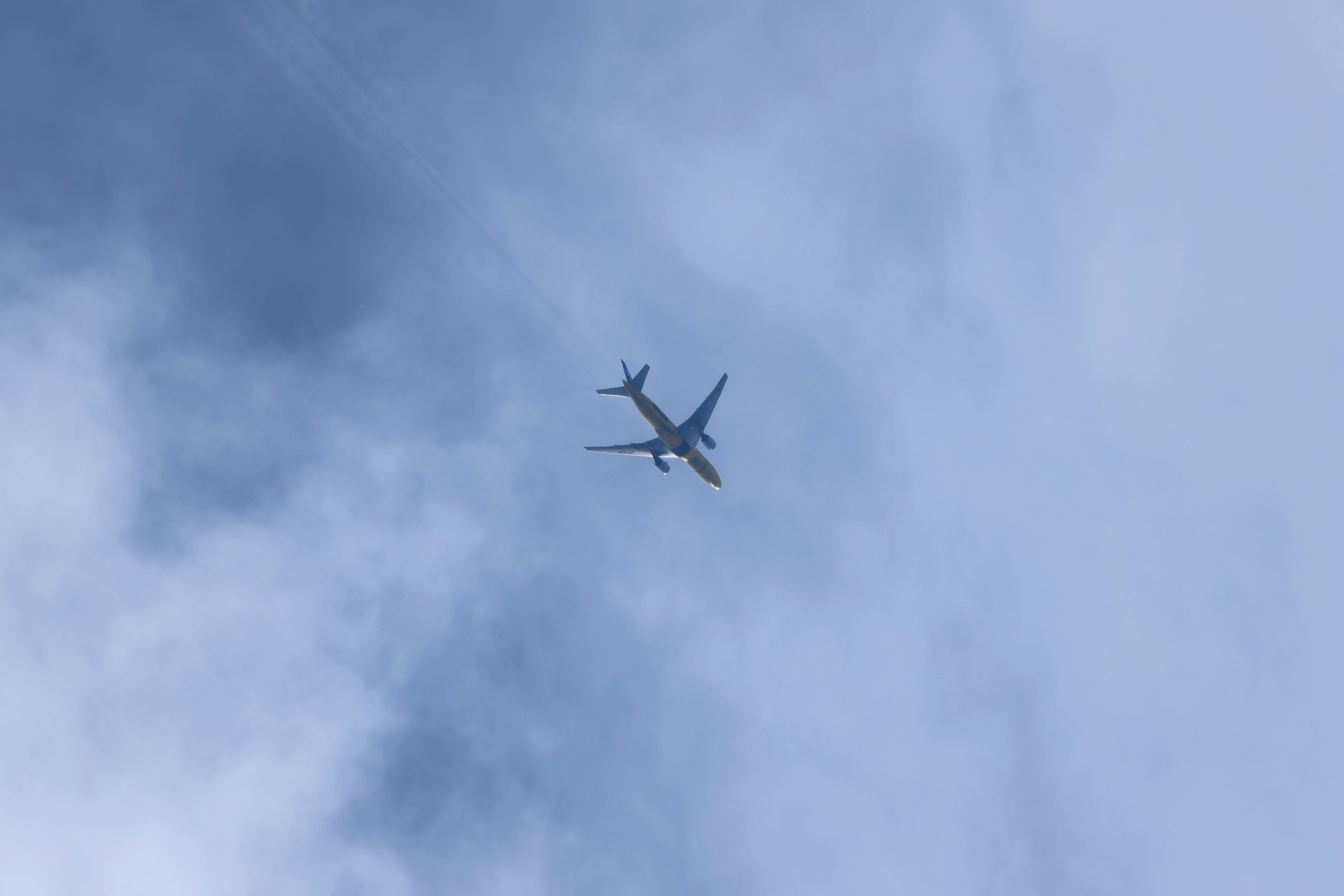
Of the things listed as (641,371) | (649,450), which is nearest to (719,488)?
(649,450)

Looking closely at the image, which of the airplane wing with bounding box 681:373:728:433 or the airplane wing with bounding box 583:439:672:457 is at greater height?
the airplane wing with bounding box 681:373:728:433

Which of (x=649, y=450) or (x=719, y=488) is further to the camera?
(x=719, y=488)

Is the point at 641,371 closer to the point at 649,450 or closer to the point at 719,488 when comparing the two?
the point at 649,450

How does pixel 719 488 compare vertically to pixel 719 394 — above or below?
below
